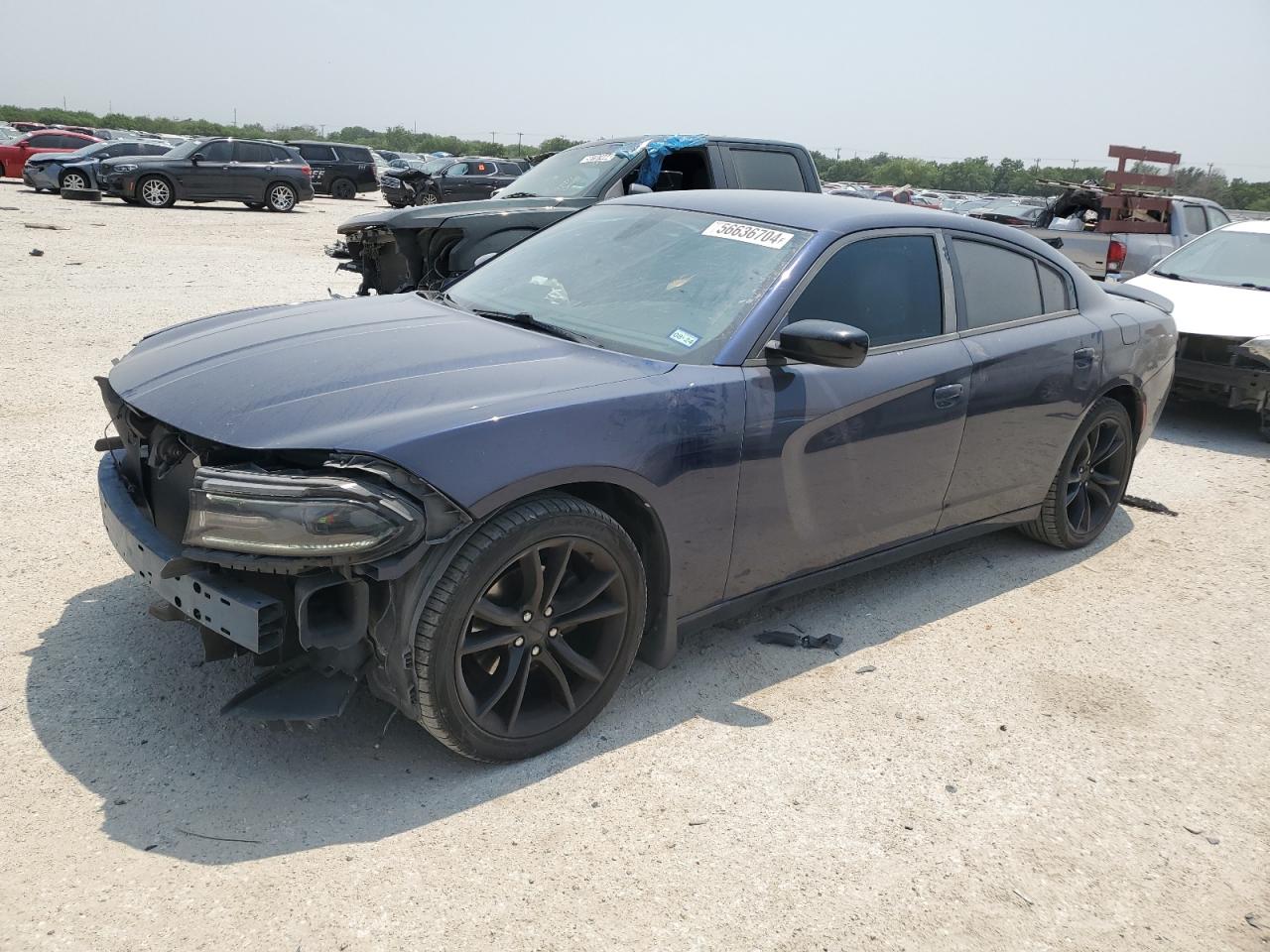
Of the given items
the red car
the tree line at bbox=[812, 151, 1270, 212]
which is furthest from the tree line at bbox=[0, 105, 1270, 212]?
the red car

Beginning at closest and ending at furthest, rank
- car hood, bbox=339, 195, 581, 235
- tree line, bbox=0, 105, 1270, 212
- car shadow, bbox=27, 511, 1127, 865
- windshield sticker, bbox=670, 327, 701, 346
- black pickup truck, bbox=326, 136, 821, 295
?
car shadow, bbox=27, 511, 1127, 865 < windshield sticker, bbox=670, 327, 701, 346 < car hood, bbox=339, 195, 581, 235 < black pickup truck, bbox=326, 136, 821, 295 < tree line, bbox=0, 105, 1270, 212

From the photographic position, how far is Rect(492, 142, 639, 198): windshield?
8494 mm

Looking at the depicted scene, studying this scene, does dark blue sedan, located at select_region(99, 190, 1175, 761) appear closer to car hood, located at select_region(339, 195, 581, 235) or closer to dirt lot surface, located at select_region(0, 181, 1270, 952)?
dirt lot surface, located at select_region(0, 181, 1270, 952)

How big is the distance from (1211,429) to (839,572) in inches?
224

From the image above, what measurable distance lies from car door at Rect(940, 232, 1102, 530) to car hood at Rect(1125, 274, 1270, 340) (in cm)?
322

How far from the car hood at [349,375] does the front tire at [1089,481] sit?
2593 mm

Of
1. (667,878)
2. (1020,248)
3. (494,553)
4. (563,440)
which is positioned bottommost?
(667,878)

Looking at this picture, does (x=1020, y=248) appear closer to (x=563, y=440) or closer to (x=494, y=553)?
(x=563, y=440)

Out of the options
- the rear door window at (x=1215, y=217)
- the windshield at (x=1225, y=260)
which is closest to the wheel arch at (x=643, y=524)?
the windshield at (x=1225, y=260)

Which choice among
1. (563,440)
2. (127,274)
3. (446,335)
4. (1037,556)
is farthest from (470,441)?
(127,274)

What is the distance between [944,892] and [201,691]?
2342 mm

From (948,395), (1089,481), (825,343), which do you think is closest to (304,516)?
Result: (825,343)

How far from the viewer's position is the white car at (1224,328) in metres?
7.21

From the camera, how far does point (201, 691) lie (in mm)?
3234
